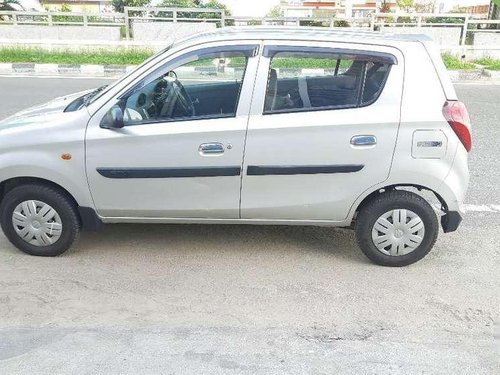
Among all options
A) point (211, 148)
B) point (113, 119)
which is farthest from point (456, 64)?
point (113, 119)

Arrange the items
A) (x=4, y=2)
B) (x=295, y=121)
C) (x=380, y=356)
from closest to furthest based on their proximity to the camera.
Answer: (x=380, y=356), (x=295, y=121), (x=4, y=2)

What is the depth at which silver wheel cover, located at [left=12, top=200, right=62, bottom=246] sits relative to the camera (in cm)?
331

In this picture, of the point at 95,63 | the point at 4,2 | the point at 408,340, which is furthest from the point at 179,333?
the point at 4,2

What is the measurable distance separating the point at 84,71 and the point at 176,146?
32.6ft

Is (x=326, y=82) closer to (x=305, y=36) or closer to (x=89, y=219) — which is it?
(x=305, y=36)

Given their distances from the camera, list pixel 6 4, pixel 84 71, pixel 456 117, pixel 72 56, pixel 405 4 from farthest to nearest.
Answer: pixel 405 4
pixel 6 4
pixel 72 56
pixel 84 71
pixel 456 117

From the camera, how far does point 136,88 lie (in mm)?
3164

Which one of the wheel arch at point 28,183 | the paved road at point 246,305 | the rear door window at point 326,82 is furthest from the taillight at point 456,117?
the wheel arch at point 28,183

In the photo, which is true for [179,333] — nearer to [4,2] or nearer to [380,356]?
[380,356]

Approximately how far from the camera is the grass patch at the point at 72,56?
12781mm

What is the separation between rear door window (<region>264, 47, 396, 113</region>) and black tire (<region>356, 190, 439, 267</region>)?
0.69 metres

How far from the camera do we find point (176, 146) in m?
3.13

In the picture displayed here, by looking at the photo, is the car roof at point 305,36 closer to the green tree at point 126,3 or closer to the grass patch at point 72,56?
the grass patch at point 72,56

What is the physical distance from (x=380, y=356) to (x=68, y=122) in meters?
2.42
